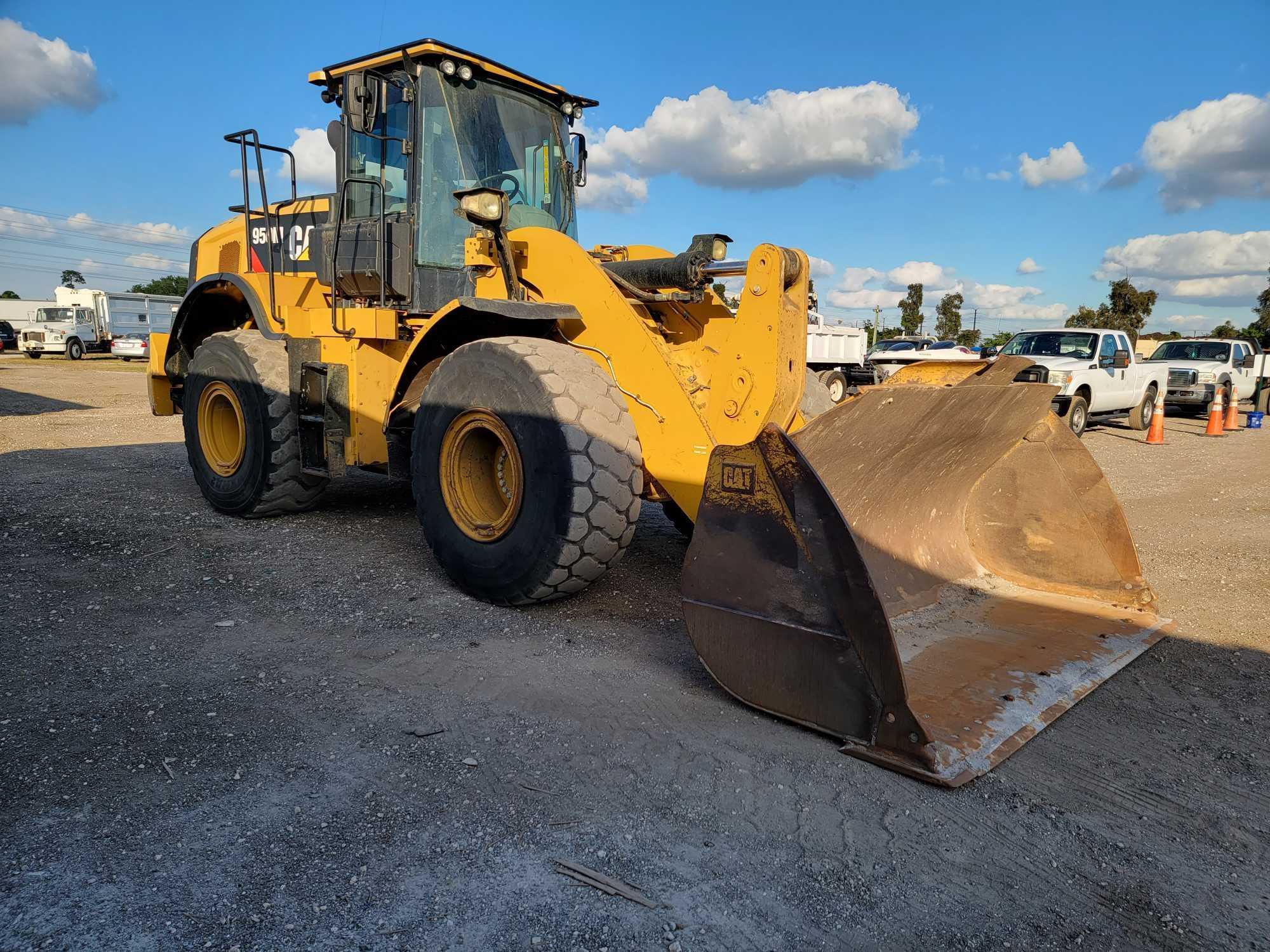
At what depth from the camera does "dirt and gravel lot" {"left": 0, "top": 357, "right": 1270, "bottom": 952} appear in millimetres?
2117

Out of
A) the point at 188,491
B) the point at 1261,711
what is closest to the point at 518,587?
the point at 1261,711

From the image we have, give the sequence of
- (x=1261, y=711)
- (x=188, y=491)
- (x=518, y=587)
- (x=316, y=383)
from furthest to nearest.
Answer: (x=188, y=491) < (x=316, y=383) < (x=518, y=587) < (x=1261, y=711)

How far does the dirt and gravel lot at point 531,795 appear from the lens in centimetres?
212

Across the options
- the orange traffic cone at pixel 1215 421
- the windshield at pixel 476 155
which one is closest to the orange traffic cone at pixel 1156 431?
the orange traffic cone at pixel 1215 421

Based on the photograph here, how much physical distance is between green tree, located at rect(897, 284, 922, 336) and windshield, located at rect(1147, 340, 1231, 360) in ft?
110

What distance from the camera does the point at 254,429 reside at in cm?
602

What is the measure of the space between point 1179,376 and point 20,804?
72.7 ft

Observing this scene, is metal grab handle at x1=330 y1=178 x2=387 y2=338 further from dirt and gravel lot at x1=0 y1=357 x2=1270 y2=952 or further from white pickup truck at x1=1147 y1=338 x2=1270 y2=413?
white pickup truck at x1=1147 y1=338 x2=1270 y2=413

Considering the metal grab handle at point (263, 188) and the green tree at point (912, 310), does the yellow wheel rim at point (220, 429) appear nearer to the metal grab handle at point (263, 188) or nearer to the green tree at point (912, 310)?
the metal grab handle at point (263, 188)

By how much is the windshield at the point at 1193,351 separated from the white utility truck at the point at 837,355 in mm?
7440

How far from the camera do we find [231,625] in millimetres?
4160

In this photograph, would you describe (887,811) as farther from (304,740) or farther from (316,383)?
(316,383)

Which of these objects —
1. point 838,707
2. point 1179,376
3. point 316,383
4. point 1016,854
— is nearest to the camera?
point 1016,854

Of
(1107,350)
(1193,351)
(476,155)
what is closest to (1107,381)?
(1107,350)
